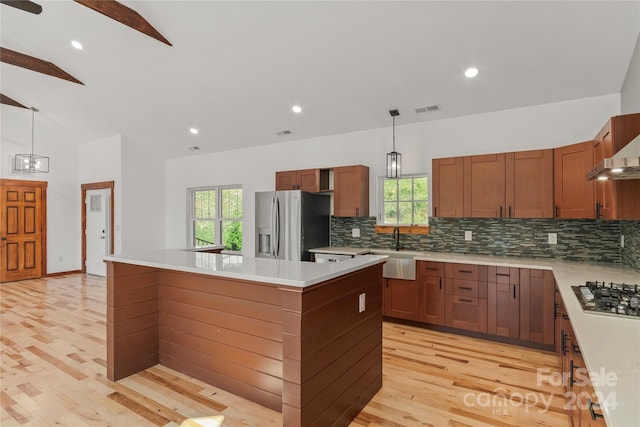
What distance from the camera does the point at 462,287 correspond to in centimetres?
379

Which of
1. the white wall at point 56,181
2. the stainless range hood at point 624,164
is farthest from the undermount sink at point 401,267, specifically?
the white wall at point 56,181

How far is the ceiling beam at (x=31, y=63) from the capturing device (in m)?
4.77

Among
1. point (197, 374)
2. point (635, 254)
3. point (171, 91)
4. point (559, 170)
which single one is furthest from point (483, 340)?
point (171, 91)

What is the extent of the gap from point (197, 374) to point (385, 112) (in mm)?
3706

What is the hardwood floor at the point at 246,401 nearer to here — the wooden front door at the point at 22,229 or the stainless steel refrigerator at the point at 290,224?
the stainless steel refrigerator at the point at 290,224

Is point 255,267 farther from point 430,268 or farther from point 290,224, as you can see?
point 290,224

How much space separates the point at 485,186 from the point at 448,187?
1.37 feet

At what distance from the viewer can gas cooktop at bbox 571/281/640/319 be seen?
168 cm

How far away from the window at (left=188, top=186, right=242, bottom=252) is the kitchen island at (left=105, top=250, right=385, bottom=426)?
3.58 m

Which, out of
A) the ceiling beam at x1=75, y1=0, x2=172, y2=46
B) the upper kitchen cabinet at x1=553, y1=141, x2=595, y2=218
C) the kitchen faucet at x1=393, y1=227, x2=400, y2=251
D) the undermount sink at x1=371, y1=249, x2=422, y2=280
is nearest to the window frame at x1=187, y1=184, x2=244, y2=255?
the kitchen faucet at x1=393, y1=227, x2=400, y2=251

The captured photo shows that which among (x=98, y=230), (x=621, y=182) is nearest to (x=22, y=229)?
(x=98, y=230)

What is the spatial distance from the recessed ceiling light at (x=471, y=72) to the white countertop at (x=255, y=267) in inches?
87.4

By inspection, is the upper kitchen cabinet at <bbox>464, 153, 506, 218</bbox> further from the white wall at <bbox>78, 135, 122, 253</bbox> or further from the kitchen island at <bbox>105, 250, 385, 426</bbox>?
the white wall at <bbox>78, 135, 122, 253</bbox>

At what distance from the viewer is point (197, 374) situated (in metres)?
2.83
